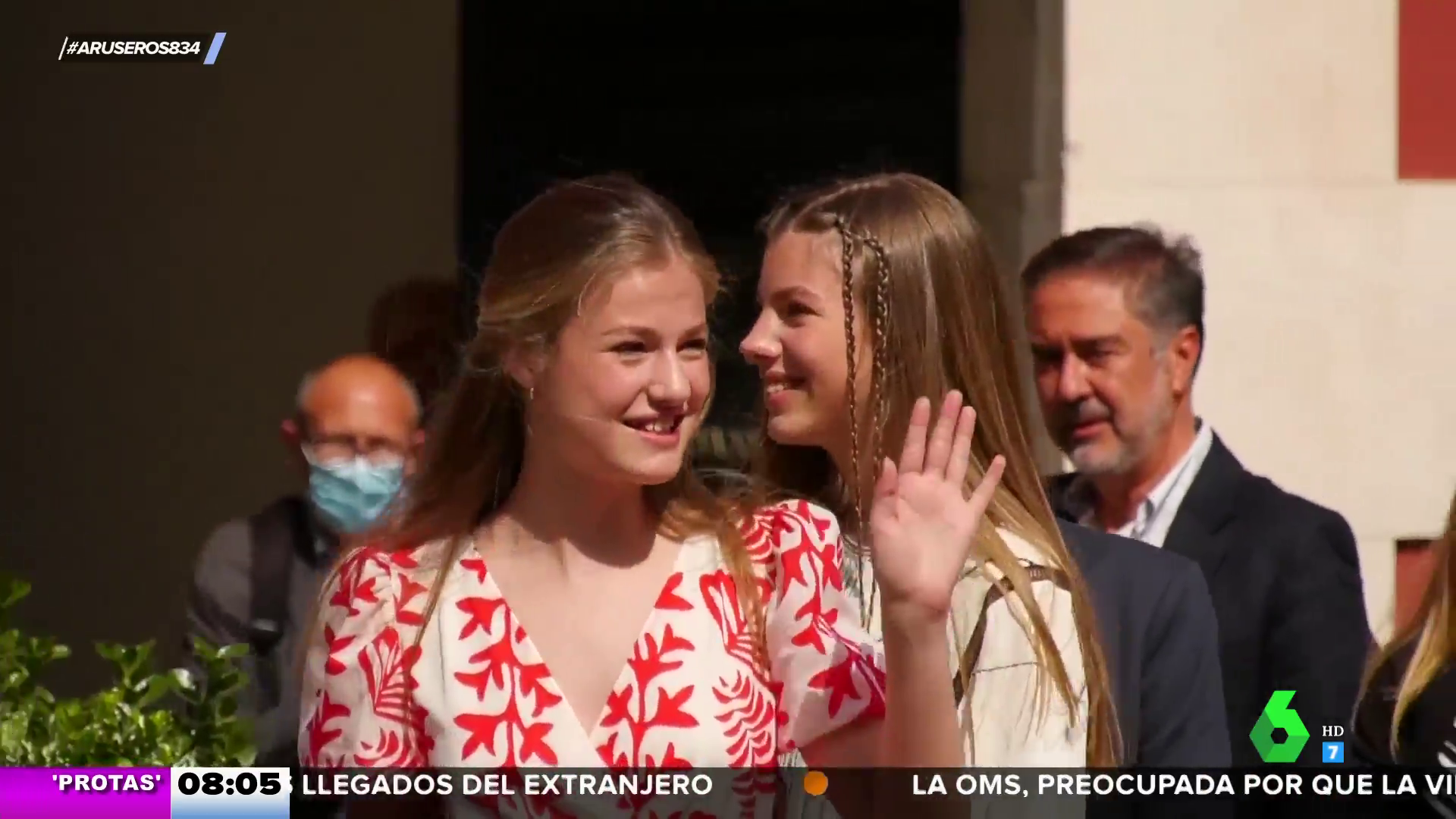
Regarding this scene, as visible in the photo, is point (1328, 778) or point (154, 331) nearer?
point (1328, 778)

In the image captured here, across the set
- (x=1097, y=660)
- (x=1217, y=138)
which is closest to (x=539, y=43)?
(x=1217, y=138)

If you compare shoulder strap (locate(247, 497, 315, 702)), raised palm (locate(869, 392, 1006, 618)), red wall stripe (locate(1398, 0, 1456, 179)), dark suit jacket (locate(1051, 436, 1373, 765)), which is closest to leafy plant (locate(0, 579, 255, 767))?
shoulder strap (locate(247, 497, 315, 702))

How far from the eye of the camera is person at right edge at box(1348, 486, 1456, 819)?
2.72m

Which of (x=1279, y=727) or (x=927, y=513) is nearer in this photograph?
(x=927, y=513)

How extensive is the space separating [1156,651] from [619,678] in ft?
2.58

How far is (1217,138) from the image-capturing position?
4219 millimetres

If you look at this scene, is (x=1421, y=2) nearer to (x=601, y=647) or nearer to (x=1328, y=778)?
(x=1328, y=778)

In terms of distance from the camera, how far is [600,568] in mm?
2510

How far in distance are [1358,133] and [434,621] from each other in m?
2.64

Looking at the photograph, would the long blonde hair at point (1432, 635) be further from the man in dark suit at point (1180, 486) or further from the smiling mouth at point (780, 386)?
the smiling mouth at point (780, 386)

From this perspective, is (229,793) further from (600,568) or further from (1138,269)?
(1138,269)

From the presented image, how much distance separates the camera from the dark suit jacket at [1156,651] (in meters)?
2.71

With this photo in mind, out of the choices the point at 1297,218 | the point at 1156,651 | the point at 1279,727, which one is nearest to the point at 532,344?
the point at 1156,651

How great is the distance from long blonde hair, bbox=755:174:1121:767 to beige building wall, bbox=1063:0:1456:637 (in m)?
1.69
